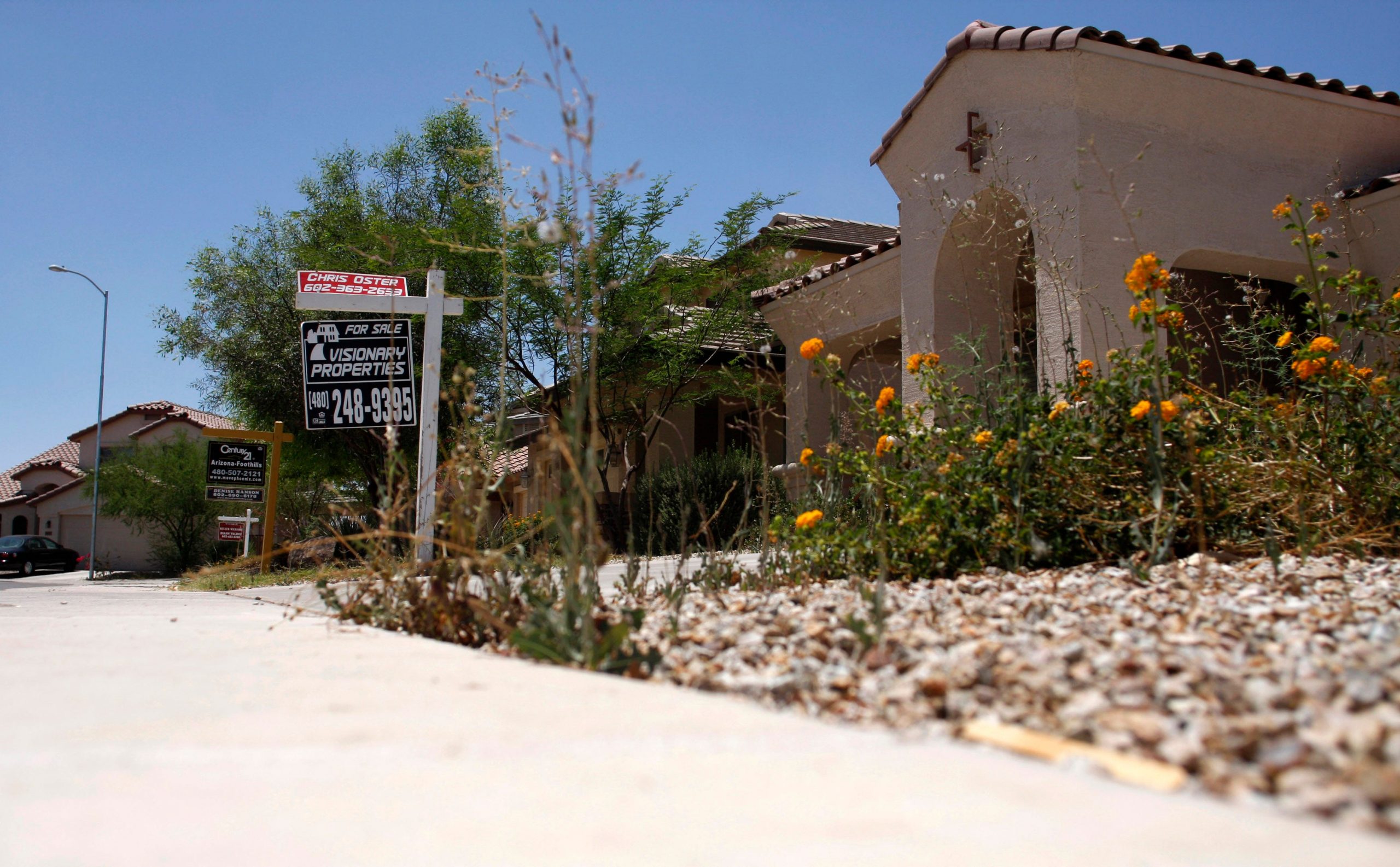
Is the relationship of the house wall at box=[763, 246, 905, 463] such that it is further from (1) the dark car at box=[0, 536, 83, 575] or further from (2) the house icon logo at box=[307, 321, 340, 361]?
(1) the dark car at box=[0, 536, 83, 575]

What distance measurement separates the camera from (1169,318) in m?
4.46

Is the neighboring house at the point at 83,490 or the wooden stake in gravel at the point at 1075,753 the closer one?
the wooden stake in gravel at the point at 1075,753

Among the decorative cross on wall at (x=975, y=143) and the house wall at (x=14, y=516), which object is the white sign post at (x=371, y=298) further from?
the house wall at (x=14, y=516)

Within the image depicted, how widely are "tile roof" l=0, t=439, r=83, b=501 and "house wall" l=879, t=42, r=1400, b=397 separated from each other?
159ft

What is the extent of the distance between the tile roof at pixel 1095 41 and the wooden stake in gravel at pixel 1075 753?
7288 mm

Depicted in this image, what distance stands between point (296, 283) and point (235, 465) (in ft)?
12.4

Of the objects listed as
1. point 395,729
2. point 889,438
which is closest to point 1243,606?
point 889,438

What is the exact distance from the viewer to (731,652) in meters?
2.85

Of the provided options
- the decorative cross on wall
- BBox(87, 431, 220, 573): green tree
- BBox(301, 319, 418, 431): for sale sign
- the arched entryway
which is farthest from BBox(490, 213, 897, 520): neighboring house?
BBox(87, 431, 220, 573): green tree

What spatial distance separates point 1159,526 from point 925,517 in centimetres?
94

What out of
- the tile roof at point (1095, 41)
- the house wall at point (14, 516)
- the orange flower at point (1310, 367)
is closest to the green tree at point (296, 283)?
the tile roof at point (1095, 41)

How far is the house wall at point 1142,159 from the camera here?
7.79 m

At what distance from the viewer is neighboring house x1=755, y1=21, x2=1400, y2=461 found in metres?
7.82

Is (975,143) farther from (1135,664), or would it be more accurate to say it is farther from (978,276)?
(1135,664)
